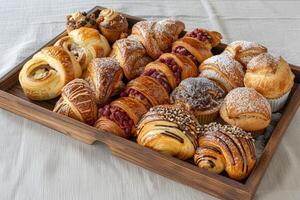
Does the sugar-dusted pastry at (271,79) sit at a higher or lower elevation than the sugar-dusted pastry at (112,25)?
higher

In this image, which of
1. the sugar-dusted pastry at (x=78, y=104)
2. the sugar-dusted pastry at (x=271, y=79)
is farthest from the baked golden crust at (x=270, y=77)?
the sugar-dusted pastry at (x=78, y=104)

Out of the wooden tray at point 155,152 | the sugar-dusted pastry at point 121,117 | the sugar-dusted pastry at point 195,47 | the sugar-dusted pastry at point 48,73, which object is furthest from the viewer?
the sugar-dusted pastry at point 195,47

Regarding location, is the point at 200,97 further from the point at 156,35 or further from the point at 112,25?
the point at 112,25

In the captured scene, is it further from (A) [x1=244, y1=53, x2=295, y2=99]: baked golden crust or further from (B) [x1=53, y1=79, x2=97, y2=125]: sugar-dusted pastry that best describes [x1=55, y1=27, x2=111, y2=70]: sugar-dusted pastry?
(A) [x1=244, y1=53, x2=295, y2=99]: baked golden crust

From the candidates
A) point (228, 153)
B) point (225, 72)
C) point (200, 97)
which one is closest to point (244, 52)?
point (225, 72)

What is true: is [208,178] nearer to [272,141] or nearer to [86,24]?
[272,141]

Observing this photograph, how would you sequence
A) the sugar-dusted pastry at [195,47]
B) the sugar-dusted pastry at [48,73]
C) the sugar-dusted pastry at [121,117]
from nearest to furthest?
the sugar-dusted pastry at [121,117], the sugar-dusted pastry at [48,73], the sugar-dusted pastry at [195,47]

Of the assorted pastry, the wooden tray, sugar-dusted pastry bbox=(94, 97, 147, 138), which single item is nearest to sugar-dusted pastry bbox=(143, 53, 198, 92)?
the assorted pastry

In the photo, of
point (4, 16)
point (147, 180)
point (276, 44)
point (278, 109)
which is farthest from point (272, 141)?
point (4, 16)

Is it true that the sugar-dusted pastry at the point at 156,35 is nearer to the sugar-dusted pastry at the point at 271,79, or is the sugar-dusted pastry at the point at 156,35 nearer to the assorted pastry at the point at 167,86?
the assorted pastry at the point at 167,86
